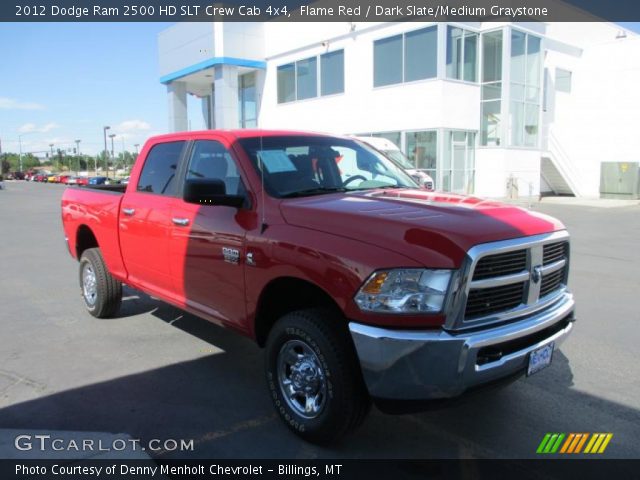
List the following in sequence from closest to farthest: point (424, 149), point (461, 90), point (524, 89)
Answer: point (461, 90), point (424, 149), point (524, 89)

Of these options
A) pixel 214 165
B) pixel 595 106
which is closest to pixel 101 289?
pixel 214 165

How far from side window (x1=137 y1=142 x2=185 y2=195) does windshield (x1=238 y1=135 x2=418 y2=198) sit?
37.7 inches

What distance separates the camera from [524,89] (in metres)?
25.6

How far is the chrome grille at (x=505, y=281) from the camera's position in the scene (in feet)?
9.46

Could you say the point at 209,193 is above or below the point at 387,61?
below

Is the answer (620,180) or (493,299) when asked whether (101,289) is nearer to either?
(493,299)

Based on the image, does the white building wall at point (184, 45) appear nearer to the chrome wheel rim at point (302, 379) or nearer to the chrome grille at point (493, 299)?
the chrome wheel rim at point (302, 379)

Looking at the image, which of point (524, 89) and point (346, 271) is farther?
point (524, 89)

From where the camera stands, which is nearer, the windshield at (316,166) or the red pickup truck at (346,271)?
the red pickup truck at (346,271)

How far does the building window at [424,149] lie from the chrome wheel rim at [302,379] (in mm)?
21055

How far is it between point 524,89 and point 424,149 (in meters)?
5.93

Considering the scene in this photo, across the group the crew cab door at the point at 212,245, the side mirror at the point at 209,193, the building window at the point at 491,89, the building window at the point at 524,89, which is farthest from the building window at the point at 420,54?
the side mirror at the point at 209,193

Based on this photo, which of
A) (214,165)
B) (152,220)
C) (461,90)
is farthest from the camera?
(461,90)

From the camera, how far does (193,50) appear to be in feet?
110
